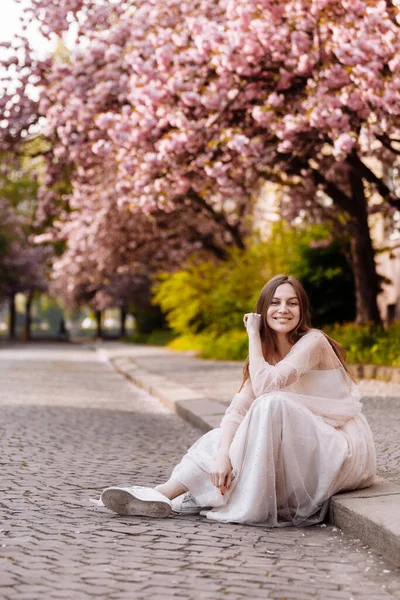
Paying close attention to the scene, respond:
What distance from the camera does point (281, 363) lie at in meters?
5.70

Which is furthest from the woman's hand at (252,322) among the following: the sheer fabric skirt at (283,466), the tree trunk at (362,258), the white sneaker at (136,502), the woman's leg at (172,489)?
the tree trunk at (362,258)

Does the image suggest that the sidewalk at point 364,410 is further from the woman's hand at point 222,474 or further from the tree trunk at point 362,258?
the tree trunk at point 362,258

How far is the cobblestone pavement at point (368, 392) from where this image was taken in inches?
289

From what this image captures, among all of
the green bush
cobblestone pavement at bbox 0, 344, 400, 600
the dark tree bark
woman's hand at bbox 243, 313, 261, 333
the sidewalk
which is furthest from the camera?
the green bush

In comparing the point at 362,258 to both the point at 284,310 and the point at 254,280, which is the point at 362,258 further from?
the point at 284,310

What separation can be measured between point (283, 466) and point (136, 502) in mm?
836

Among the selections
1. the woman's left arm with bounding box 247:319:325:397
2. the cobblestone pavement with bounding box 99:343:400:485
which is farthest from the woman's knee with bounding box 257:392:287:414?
the cobblestone pavement with bounding box 99:343:400:485

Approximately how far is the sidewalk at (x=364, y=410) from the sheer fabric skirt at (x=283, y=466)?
151 mm

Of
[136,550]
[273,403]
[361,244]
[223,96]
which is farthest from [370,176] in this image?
[136,550]

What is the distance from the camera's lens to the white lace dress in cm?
545

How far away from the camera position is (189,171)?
1582cm

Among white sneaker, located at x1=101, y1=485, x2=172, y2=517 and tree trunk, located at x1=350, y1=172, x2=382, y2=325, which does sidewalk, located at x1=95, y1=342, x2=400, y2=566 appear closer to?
white sneaker, located at x1=101, y1=485, x2=172, y2=517

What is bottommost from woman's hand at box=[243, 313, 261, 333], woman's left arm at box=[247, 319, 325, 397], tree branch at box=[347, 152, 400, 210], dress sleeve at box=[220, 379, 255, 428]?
dress sleeve at box=[220, 379, 255, 428]

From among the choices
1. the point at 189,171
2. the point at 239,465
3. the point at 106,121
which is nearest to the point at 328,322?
the point at 189,171
